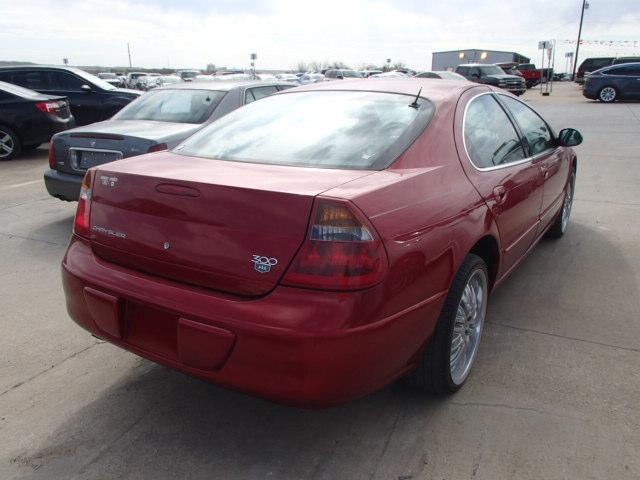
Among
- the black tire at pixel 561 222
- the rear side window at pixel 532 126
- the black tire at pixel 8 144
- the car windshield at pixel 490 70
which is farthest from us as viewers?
the car windshield at pixel 490 70

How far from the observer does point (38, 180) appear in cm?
803

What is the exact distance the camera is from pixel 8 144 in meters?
9.81

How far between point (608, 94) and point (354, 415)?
24.0m

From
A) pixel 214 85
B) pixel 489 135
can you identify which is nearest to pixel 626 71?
pixel 214 85

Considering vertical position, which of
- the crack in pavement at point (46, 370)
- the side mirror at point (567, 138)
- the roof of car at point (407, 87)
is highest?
the roof of car at point (407, 87)

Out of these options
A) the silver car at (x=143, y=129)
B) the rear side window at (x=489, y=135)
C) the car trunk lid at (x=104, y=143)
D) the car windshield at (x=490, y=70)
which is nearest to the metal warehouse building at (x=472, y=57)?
the car windshield at (x=490, y=70)

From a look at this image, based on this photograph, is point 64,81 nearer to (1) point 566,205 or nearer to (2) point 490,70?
(1) point 566,205

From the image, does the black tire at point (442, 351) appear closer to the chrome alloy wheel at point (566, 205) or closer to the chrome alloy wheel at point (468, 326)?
the chrome alloy wheel at point (468, 326)

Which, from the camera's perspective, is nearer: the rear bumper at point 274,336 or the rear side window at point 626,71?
the rear bumper at point 274,336

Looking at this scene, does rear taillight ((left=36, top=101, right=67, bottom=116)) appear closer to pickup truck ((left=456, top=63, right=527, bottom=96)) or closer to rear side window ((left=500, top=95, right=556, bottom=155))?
rear side window ((left=500, top=95, right=556, bottom=155))

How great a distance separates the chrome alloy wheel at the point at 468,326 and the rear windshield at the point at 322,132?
759 millimetres

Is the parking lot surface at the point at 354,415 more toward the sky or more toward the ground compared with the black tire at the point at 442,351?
more toward the ground

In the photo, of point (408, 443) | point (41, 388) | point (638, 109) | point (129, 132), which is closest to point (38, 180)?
point (129, 132)

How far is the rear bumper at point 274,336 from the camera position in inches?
74.8
